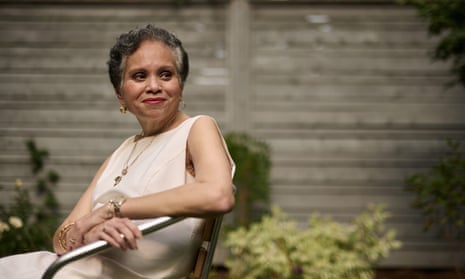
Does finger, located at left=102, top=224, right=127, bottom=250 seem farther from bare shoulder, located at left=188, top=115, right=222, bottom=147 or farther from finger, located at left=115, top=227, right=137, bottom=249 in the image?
bare shoulder, located at left=188, top=115, right=222, bottom=147

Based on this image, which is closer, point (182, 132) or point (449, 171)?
point (182, 132)

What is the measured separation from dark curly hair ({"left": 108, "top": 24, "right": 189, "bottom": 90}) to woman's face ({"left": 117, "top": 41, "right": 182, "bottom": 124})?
2 cm

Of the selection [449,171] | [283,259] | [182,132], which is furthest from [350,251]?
[182,132]

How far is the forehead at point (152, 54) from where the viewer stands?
186cm

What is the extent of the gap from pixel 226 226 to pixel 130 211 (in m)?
3.31

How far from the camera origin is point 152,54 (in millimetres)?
1860

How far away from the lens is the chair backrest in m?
1.81

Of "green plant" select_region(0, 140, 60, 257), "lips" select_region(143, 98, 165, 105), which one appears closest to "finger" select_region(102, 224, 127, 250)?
"lips" select_region(143, 98, 165, 105)

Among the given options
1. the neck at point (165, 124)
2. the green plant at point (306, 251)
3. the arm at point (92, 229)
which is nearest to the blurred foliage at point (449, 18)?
Answer: the green plant at point (306, 251)

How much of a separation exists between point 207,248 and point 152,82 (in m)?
0.56

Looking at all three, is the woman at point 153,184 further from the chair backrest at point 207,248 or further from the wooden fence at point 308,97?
the wooden fence at point 308,97

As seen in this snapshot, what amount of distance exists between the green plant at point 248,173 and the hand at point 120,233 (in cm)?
332

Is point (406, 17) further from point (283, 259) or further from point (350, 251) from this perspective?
point (283, 259)

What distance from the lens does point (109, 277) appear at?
1.77 meters
